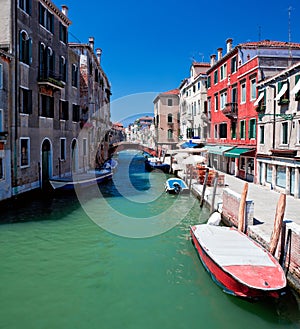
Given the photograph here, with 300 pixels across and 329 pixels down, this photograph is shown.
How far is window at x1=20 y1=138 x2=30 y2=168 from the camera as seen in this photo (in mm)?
15031

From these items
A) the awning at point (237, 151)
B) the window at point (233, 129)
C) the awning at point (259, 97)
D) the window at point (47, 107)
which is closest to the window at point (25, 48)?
the window at point (47, 107)

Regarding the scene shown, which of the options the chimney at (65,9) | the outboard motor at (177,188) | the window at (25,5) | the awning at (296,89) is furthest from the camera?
the chimney at (65,9)

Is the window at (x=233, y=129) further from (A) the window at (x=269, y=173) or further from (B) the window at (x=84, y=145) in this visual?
(B) the window at (x=84, y=145)

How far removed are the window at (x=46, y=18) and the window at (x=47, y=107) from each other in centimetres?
375

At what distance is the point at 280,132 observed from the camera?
1434 centimetres

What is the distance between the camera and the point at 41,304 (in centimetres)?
616

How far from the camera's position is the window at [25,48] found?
14.8m

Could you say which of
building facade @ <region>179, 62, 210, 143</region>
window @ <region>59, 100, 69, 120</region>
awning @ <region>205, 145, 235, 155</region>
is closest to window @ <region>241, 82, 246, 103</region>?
awning @ <region>205, 145, 235, 155</region>

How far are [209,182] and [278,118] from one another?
4864mm

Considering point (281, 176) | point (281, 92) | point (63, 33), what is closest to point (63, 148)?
point (63, 33)

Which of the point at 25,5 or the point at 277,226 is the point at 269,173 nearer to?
the point at 277,226

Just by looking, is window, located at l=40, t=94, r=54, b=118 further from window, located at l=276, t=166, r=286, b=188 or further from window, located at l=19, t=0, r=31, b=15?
window, located at l=276, t=166, r=286, b=188

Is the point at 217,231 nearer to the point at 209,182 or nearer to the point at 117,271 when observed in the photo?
the point at 117,271

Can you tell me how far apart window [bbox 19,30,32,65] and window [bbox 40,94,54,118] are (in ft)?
7.20
